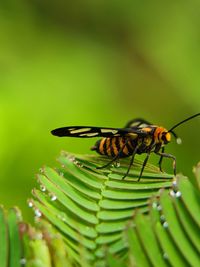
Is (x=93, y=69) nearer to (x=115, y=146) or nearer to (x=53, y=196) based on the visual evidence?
(x=115, y=146)

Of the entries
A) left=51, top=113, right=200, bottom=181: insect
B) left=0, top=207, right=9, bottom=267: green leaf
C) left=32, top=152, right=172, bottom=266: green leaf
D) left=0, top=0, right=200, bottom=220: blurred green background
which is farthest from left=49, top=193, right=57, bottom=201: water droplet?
left=0, top=0, right=200, bottom=220: blurred green background

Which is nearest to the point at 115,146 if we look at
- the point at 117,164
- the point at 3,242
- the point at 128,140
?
the point at 128,140

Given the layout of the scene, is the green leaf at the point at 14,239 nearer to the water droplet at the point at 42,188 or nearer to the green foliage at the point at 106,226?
the green foliage at the point at 106,226

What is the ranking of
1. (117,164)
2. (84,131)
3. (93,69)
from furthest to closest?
(93,69)
(84,131)
(117,164)

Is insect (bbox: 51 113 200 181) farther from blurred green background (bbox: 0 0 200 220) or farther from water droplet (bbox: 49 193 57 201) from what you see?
blurred green background (bbox: 0 0 200 220)

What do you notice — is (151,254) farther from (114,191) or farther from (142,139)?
(142,139)

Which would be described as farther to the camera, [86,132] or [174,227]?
[86,132]

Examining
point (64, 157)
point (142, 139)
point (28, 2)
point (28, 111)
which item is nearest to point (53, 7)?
point (28, 2)
